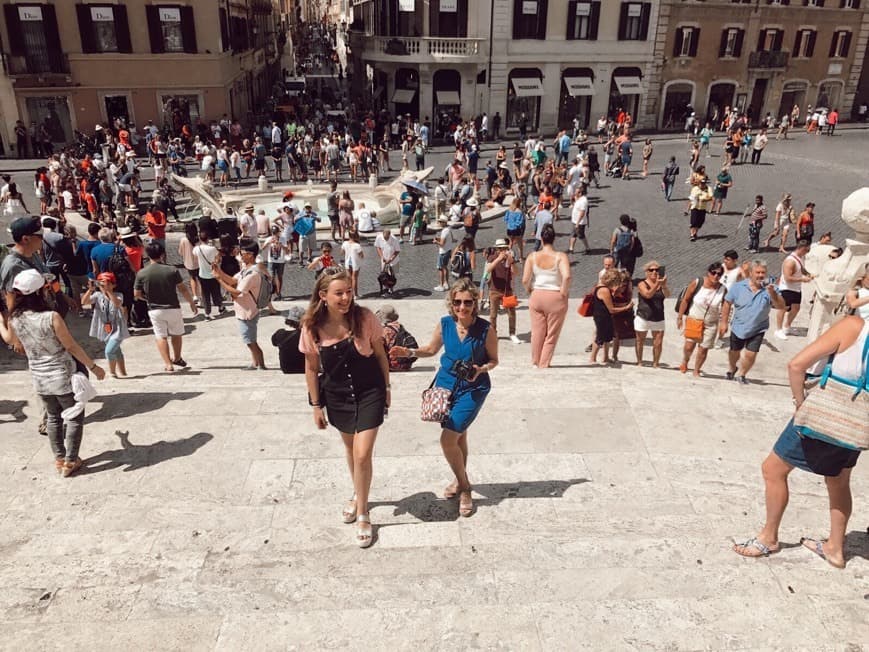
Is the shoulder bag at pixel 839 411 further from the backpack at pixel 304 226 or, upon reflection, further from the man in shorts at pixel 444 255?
the backpack at pixel 304 226

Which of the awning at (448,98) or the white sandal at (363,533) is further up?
the awning at (448,98)

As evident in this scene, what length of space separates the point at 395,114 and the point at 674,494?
3176 cm

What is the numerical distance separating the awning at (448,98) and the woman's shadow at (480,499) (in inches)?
1204

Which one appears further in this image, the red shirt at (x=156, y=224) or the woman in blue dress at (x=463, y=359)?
the red shirt at (x=156, y=224)

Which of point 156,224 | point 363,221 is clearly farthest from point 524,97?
point 156,224

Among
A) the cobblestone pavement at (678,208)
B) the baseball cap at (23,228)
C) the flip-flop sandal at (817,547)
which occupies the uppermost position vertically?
the baseball cap at (23,228)

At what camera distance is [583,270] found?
47.3ft

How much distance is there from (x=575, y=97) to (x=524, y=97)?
109 inches

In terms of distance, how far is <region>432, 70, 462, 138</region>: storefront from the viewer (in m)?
32.9

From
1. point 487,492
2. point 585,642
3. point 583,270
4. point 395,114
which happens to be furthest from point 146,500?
point 395,114

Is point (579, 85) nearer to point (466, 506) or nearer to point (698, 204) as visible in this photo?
point (698, 204)

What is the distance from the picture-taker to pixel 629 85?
3462cm

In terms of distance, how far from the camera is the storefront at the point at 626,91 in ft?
113

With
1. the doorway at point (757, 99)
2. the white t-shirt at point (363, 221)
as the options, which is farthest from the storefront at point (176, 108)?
the doorway at point (757, 99)
